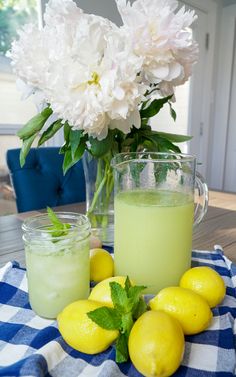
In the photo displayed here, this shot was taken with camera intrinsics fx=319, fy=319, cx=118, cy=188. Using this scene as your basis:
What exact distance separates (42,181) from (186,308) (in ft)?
3.34

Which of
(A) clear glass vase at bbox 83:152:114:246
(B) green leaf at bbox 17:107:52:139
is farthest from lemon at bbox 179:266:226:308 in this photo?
(B) green leaf at bbox 17:107:52:139

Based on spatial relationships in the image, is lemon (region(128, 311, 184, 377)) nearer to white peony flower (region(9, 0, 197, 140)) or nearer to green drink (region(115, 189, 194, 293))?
green drink (region(115, 189, 194, 293))

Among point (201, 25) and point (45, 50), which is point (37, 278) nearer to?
point (45, 50)

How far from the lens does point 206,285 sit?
459mm

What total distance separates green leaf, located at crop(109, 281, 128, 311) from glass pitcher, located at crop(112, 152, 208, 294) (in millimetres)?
108

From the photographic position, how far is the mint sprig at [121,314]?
1.19ft

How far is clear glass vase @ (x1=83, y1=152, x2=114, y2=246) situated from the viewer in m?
0.61

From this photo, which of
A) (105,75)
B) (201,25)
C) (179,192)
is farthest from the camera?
(201,25)

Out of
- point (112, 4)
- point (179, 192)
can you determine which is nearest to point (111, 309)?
point (179, 192)

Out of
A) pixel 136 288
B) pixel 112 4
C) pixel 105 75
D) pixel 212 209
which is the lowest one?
pixel 212 209

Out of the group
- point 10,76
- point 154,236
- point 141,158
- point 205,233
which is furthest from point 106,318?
Answer: point 10,76

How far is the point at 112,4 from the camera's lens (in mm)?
2156

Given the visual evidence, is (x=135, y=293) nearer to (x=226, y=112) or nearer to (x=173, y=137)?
(x=173, y=137)

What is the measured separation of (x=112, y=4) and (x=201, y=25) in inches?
40.0
